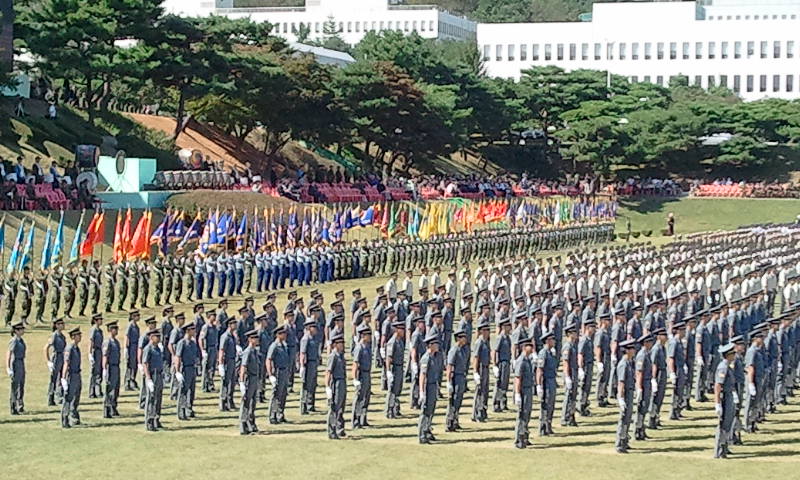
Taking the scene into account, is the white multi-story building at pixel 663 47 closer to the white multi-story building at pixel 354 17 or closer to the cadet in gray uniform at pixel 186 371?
the white multi-story building at pixel 354 17

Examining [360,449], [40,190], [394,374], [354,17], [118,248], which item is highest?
[354,17]

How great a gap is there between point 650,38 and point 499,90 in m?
25.6

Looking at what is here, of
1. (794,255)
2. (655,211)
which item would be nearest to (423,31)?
(655,211)

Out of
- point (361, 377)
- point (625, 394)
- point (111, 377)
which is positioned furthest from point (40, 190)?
point (625, 394)

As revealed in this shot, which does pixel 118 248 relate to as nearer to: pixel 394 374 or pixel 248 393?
pixel 394 374

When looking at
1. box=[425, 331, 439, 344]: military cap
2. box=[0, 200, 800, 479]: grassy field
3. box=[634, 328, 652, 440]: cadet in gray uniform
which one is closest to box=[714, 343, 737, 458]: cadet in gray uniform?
box=[0, 200, 800, 479]: grassy field

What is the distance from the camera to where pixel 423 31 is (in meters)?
114

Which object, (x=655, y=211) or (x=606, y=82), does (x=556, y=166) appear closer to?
(x=606, y=82)

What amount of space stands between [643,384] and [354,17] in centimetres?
10287

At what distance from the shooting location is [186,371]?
18.3m

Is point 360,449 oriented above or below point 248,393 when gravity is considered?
below

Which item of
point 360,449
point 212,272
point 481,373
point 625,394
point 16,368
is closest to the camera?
point 360,449

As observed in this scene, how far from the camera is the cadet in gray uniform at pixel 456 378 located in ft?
58.6

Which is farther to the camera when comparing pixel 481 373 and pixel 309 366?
pixel 309 366
